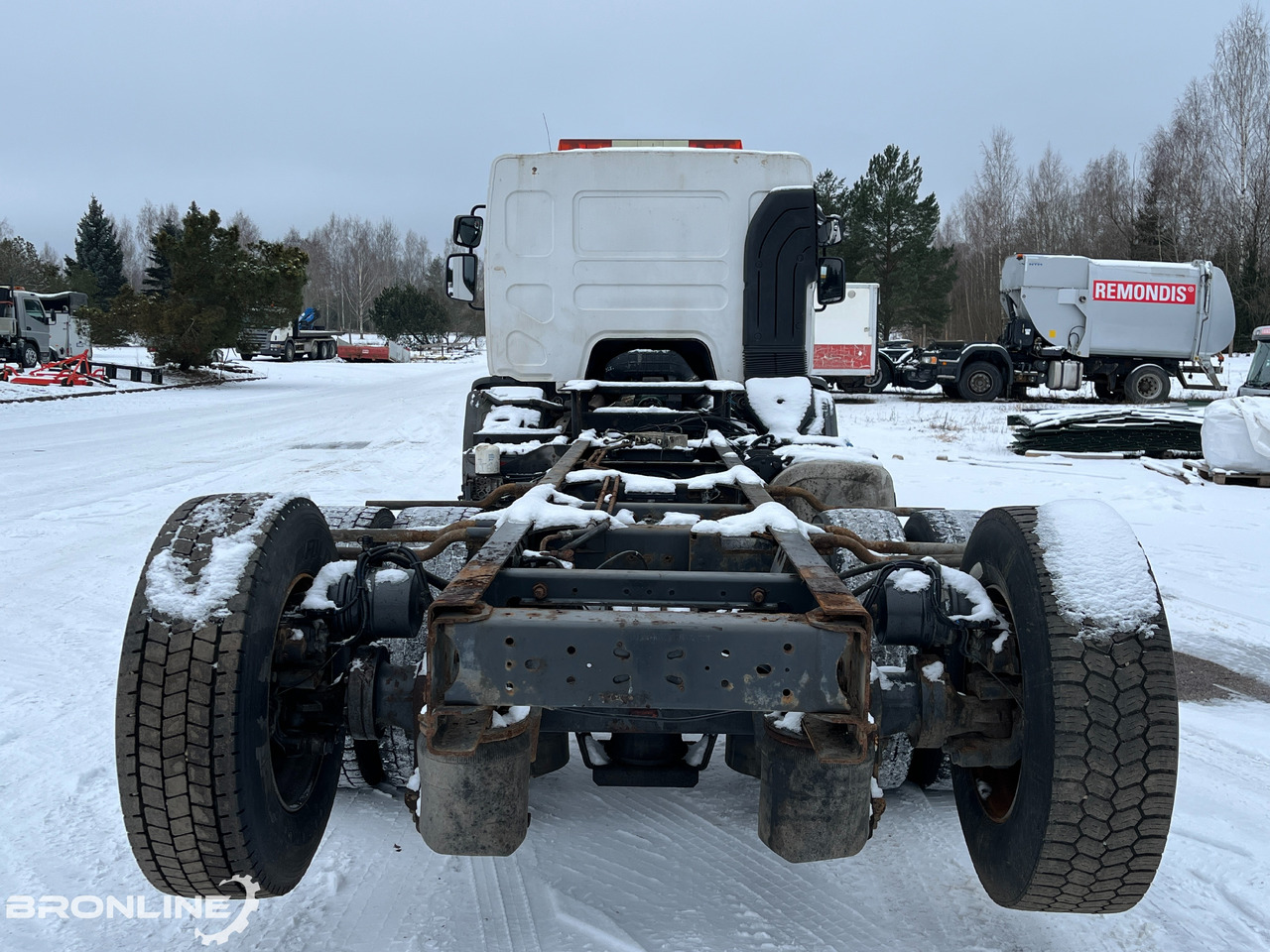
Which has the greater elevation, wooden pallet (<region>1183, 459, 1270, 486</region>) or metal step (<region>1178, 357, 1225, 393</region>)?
metal step (<region>1178, 357, 1225, 393</region>)

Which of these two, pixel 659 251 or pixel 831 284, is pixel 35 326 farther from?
pixel 831 284

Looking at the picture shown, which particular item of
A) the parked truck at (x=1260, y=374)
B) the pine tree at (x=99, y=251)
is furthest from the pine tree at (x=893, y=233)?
the pine tree at (x=99, y=251)

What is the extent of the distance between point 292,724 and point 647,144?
4537 millimetres

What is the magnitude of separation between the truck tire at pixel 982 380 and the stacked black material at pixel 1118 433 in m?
10.3

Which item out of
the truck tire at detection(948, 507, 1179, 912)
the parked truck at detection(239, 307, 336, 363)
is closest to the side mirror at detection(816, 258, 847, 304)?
the truck tire at detection(948, 507, 1179, 912)

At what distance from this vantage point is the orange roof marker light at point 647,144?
586 cm

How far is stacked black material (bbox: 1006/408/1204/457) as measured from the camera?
492 inches

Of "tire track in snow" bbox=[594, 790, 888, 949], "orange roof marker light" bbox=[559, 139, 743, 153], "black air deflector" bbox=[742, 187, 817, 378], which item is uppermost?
"orange roof marker light" bbox=[559, 139, 743, 153]

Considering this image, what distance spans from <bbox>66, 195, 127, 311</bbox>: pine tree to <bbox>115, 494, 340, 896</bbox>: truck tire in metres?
69.2

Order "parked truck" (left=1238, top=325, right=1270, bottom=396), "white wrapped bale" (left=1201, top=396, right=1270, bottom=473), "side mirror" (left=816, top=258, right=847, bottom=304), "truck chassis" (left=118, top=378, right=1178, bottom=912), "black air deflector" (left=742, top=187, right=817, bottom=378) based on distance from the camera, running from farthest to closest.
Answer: "parked truck" (left=1238, top=325, right=1270, bottom=396) < "white wrapped bale" (left=1201, top=396, right=1270, bottom=473) < "side mirror" (left=816, top=258, right=847, bottom=304) < "black air deflector" (left=742, top=187, right=817, bottom=378) < "truck chassis" (left=118, top=378, right=1178, bottom=912)

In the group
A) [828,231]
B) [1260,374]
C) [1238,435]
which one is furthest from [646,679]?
[1260,374]

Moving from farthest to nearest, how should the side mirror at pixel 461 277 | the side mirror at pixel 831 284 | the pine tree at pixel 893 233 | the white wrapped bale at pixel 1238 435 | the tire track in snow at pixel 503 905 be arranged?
the pine tree at pixel 893 233
the white wrapped bale at pixel 1238 435
the side mirror at pixel 461 277
the side mirror at pixel 831 284
the tire track in snow at pixel 503 905

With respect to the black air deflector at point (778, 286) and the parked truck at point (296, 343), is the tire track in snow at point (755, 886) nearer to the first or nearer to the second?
the black air deflector at point (778, 286)

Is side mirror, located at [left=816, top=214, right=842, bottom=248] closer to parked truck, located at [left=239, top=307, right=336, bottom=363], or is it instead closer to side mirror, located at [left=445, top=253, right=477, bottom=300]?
side mirror, located at [left=445, top=253, right=477, bottom=300]
